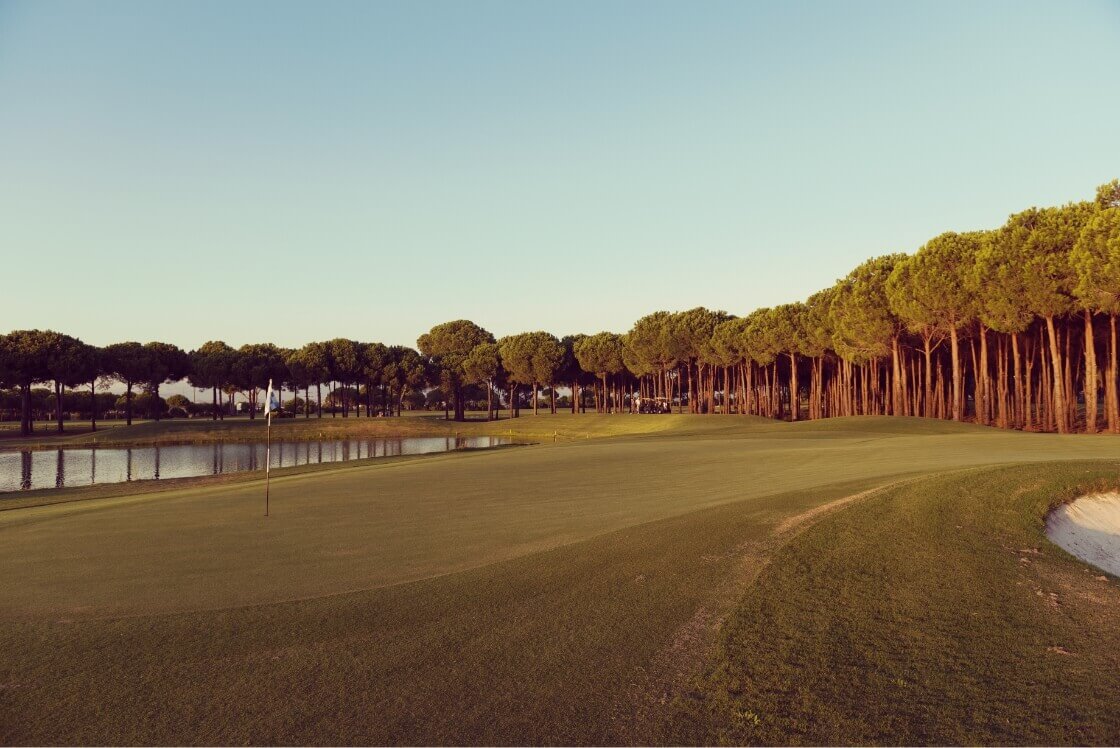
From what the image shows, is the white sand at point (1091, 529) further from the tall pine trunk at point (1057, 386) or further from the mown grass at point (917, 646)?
the tall pine trunk at point (1057, 386)

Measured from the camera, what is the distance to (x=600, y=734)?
19.5 ft

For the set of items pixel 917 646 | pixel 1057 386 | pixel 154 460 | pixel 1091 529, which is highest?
pixel 1057 386

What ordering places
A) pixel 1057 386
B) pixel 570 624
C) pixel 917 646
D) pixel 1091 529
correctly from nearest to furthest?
pixel 917 646 → pixel 570 624 → pixel 1091 529 → pixel 1057 386

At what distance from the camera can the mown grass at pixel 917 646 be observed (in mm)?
6121

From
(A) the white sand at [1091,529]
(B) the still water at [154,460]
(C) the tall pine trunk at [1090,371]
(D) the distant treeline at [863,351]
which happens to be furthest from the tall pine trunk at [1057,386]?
(B) the still water at [154,460]

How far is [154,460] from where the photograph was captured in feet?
188

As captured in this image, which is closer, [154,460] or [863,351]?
[154,460]

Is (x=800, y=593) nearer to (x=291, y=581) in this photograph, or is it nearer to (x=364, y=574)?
(x=364, y=574)

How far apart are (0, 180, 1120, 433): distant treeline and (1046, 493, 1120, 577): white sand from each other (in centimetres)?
3110

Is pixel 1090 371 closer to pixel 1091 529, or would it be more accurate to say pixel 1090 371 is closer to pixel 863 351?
pixel 863 351

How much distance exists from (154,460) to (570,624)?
60.8 metres

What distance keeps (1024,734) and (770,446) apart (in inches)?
1221

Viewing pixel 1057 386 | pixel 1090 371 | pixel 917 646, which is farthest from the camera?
pixel 1057 386

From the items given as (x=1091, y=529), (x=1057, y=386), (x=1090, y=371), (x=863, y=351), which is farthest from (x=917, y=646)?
(x=863, y=351)
